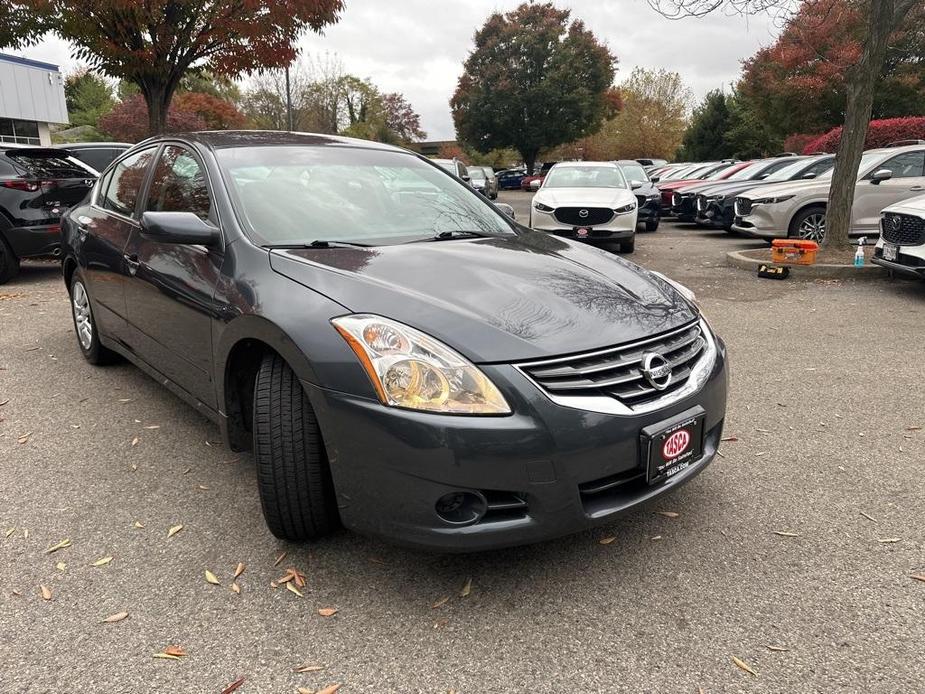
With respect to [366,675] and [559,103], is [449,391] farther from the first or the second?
[559,103]

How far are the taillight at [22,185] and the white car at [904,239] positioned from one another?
30.7 feet

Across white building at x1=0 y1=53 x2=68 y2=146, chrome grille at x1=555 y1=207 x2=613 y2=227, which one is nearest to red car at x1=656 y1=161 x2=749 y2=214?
chrome grille at x1=555 y1=207 x2=613 y2=227

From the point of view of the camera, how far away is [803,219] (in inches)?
413

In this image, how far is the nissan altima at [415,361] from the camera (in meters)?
2.03

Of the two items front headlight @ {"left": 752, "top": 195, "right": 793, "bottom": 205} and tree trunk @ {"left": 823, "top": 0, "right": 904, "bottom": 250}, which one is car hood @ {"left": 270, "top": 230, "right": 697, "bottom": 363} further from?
front headlight @ {"left": 752, "top": 195, "right": 793, "bottom": 205}

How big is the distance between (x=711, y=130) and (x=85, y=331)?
4006 centimetres

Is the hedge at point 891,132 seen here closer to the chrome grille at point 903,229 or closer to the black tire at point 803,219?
the black tire at point 803,219

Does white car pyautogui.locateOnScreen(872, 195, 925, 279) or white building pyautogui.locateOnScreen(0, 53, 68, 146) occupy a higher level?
white building pyautogui.locateOnScreen(0, 53, 68, 146)

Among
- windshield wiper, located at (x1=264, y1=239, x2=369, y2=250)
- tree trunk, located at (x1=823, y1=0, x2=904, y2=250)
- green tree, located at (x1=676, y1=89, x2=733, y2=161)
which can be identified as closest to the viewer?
windshield wiper, located at (x1=264, y1=239, x2=369, y2=250)

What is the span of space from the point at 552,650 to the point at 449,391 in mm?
826

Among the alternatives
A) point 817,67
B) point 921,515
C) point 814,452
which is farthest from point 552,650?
point 817,67

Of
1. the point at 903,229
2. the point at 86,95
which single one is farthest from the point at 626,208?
the point at 86,95

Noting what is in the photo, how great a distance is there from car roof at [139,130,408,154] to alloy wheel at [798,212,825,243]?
8741 millimetres

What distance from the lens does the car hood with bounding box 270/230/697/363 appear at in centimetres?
215
